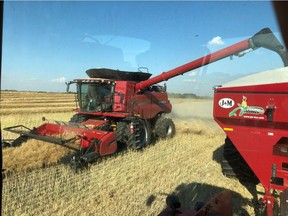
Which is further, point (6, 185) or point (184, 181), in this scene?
point (184, 181)

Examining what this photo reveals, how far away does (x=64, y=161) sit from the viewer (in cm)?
499

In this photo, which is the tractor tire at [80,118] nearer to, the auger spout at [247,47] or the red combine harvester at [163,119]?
the red combine harvester at [163,119]

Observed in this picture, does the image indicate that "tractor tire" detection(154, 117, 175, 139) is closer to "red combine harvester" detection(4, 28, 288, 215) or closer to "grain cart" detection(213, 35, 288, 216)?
"red combine harvester" detection(4, 28, 288, 215)

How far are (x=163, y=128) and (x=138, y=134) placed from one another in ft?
4.79

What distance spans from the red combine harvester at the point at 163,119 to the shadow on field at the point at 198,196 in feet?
1.45

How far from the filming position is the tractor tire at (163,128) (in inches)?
323

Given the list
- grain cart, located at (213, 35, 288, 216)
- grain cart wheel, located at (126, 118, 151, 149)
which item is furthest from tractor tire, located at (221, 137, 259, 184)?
grain cart wheel, located at (126, 118, 151, 149)

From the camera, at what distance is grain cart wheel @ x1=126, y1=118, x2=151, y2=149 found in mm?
6625

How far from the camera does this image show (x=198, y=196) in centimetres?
382

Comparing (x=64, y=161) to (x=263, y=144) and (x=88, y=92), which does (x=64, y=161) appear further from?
(x=263, y=144)

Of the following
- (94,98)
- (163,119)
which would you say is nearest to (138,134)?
(94,98)

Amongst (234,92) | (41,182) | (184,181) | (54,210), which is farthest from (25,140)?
(234,92)

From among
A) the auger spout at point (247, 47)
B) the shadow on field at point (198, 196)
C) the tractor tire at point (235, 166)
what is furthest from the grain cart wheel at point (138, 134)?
the auger spout at point (247, 47)

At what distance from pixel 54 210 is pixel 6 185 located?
2.42ft
